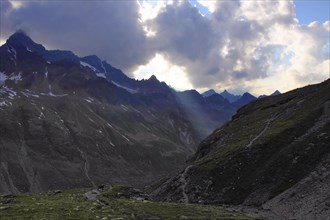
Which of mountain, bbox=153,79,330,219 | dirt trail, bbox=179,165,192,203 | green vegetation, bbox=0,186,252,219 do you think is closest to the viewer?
green vegetation, bbox=0,186,252,219

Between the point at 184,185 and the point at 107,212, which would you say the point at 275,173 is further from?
the point at 107,212

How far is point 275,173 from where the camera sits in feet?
340

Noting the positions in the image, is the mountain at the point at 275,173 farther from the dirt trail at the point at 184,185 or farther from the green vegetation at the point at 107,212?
the green vegetation at the point at 107,212

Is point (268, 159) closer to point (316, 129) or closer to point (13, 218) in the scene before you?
point (316, 129)

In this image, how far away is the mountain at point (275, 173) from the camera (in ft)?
289

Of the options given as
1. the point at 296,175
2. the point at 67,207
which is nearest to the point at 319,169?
the point at 296,175

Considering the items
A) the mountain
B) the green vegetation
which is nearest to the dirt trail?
the mountain

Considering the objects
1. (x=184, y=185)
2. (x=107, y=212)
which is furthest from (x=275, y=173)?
(x=107, y=212)

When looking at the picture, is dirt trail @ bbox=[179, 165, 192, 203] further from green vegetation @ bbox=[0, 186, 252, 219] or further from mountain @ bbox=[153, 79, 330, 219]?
green vegetation @ bbox=[0, 186, 252, 219]

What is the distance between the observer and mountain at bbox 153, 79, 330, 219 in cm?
8819

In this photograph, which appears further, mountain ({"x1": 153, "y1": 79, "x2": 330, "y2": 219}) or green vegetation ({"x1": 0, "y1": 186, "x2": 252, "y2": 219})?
mountain ({"x1": 153, "y1": 79, "x2": 330, "y2": 219})

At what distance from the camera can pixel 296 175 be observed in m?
98.6

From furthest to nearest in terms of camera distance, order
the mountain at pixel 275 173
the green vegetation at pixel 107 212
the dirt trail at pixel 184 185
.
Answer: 1. the dirt trail at pixel 184 185
2. the mountain at pixel 275 173
3. the green vegetation at pixel 107 212

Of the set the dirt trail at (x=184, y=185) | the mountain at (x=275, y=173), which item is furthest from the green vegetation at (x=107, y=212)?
the dirt trail at (x=184, y=185)
